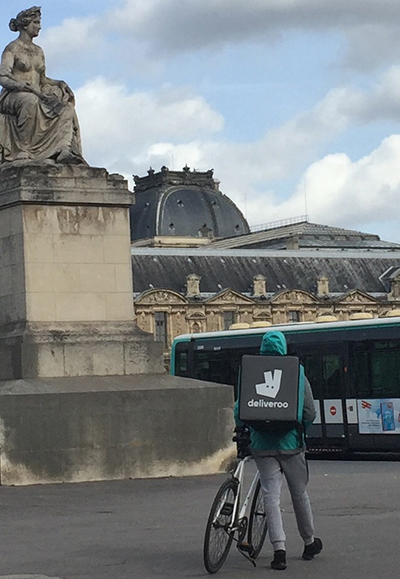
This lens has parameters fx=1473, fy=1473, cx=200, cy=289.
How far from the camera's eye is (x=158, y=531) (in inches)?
538

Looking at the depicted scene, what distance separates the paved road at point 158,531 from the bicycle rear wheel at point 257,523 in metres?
0.13

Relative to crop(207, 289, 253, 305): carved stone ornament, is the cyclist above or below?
below

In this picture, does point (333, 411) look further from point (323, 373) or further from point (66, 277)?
point (66, 277)

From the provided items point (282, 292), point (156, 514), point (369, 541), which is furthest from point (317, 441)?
point (282, 292)

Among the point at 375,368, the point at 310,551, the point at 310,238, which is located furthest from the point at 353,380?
the point at 310,238

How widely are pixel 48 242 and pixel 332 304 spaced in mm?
86480

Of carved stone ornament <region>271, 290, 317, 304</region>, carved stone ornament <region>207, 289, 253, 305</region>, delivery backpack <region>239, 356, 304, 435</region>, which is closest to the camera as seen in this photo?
delivery backpack <region>239, 356, 304, 435</region>

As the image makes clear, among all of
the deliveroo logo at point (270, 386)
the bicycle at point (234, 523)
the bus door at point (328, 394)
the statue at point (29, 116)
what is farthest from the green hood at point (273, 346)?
the bus door at point (328, 394)

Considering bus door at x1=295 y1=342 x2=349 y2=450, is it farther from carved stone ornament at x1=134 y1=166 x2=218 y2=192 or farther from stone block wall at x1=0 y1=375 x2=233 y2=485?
carved stone ornament at x1=134 y1=166 x2=218 y2=192

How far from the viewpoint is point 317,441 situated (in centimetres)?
3412

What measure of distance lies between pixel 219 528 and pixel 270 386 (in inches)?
45.3

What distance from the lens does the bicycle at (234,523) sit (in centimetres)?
1108

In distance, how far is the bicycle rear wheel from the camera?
38.3 ft

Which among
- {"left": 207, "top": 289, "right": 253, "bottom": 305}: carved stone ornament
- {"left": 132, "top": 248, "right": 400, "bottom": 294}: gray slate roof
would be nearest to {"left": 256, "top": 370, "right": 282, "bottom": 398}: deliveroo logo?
{"left": 132, "top": 248, "right": 400, "bottom": 294}: gray slate roof
